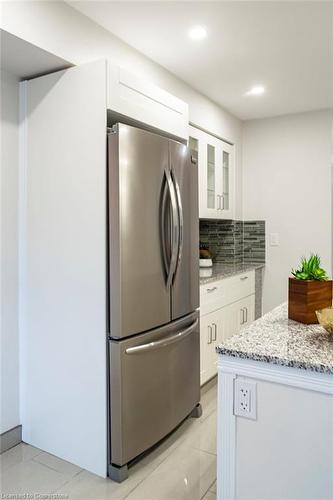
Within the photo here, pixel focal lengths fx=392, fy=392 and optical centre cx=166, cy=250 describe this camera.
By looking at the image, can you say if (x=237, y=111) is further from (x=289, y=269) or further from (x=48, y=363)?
(x=48, y=363)

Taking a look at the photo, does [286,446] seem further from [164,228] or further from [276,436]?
[164,228]

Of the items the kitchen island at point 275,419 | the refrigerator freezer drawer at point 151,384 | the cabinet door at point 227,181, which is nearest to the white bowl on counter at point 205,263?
the cabinet door at point 227,181

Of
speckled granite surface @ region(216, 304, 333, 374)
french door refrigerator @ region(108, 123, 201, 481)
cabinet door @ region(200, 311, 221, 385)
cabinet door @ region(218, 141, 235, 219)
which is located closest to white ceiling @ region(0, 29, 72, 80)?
french door refrigerator @ region(108, 123, 201, 481)

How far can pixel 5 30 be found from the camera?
5.90 feet

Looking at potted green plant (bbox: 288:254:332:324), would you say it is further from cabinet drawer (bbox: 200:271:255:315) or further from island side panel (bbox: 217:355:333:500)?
cabinet drawer (bbox: 200:271:255:315)

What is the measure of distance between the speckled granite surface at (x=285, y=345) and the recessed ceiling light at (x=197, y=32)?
1779 millimetres

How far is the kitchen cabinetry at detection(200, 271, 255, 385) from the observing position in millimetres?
3080

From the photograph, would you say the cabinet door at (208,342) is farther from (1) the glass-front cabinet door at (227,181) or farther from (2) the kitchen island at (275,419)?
(2) the kitchen island at (275,419)

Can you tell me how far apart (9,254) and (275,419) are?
1.74 metres

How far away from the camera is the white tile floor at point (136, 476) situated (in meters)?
1.96

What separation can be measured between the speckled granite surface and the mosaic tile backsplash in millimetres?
2669

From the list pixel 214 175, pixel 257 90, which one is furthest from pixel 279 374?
pixel 257 90

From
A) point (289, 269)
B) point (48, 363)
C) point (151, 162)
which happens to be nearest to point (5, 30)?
point (151, 162)

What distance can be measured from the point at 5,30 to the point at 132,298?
1.41 meters
